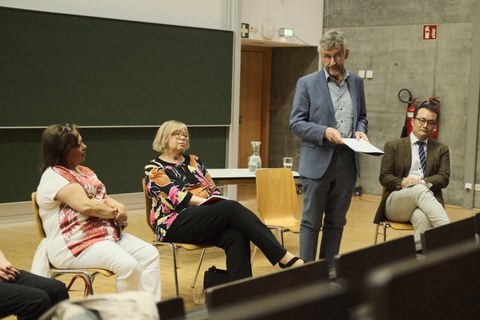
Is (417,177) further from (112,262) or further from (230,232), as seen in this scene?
(112,262)

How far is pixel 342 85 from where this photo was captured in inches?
184

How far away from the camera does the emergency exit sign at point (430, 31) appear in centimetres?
976

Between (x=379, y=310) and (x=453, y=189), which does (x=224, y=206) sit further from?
(x=453, y=189)

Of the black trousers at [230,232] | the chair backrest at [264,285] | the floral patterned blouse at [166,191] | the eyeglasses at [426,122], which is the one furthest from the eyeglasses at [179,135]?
the chair backrest at [264,285]

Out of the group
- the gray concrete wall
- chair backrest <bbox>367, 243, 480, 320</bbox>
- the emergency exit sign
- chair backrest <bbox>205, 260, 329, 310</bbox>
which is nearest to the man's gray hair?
chair backrest <bbox>205, 260, 329, 310</bbox>

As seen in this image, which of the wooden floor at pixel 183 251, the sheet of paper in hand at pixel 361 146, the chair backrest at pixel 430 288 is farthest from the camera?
the wooden floor at pixel 183 251

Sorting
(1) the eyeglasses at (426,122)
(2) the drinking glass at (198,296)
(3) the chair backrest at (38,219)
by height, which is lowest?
(2) the drinking glass at (198,296)

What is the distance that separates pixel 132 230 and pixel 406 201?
122 inches

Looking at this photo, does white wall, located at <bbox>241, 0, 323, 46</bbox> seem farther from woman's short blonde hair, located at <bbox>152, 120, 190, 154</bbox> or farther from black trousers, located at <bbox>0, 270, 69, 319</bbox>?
black trousers, located at <bbox>0, 270, 69, 319</bbox>

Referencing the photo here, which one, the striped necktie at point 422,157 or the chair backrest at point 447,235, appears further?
the striped necktie at point 422,157

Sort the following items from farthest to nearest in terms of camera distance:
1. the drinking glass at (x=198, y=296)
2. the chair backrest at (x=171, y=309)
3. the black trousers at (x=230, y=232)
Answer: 1. the drinking glass at (x=198, y=296)
2. the black trousers at (x=230, y=232)
3. the chair backrest at (x=171, y=309)

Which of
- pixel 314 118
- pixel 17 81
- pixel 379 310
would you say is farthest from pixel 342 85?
pixel 17 81

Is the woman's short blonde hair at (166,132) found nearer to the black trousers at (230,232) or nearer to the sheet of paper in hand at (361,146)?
the black trousers at (230,232)

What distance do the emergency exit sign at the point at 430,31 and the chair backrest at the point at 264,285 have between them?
8.08m
